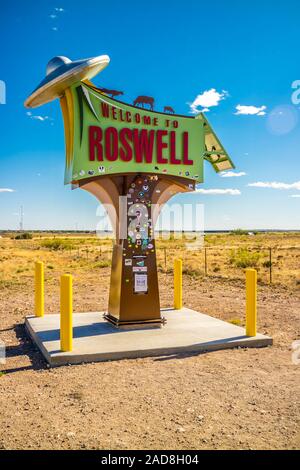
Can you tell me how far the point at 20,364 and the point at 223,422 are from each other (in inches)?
153

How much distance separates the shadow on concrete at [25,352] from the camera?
24.5ft

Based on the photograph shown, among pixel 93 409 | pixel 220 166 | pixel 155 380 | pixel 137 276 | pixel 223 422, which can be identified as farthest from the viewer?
pixel 220 166

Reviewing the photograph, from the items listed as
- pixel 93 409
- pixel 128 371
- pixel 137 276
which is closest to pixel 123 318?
pixel 137 276

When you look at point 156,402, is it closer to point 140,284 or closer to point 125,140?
point 140,284

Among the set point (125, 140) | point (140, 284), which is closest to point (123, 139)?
point (125, 140)

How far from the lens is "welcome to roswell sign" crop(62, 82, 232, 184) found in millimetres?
9039

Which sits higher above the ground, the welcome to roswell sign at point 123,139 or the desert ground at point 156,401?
the welcome to roswell sign at point 123,139

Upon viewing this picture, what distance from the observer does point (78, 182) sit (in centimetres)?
921

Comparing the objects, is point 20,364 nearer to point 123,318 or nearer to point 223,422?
point 123,318

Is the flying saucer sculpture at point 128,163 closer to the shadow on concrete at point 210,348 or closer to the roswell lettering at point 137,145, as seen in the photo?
the roswell lettering at point 137,145

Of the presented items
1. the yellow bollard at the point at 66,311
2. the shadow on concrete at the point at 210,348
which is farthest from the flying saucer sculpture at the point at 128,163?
the yellow bollard at the point at 66,311

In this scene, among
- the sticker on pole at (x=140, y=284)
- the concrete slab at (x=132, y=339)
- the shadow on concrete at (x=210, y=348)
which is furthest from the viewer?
the sticker on pole at (x=140, y=284)

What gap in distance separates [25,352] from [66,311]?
4.87ft

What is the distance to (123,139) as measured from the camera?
9.43m
